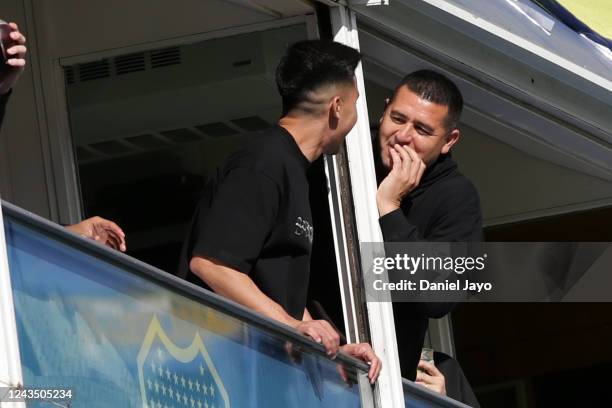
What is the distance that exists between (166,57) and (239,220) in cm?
235

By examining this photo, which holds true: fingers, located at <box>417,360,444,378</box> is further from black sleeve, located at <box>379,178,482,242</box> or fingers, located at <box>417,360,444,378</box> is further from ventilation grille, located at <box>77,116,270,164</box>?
ventilation grille, located at <box>77,116,270,164</box>

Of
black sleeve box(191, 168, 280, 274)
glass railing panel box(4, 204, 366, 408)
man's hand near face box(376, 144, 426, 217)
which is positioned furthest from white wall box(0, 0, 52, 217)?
glass railing panel box(4, 204, 366, 408)

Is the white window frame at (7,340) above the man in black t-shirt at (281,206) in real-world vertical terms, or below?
below

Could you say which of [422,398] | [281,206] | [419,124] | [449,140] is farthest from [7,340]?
[449,140]

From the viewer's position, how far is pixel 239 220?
16.4 ft

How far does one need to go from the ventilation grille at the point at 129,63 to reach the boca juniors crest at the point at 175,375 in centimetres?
301

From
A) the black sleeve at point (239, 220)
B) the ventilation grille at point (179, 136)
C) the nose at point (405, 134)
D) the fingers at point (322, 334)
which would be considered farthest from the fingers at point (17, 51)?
the ventilation grille at point (179, 136)

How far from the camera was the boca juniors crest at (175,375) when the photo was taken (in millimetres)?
4172

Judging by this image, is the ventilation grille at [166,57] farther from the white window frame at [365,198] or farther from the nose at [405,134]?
the nose at [405,134]

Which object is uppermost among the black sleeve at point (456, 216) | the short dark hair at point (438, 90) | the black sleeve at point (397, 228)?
the short dark hair at point (438, 90)

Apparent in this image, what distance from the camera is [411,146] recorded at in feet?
20.2

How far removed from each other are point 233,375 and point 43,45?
3.08m

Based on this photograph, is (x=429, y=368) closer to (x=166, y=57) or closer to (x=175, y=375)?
(x=166, y=57)

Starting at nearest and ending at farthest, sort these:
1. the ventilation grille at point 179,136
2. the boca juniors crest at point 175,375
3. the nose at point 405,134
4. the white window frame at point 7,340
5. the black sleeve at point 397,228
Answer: the white window frame at point 7,340, the boca juniors crest at point 175,375, the black sleeve at point 397,228, the nose at point 405,134, the ventilation grille at point 179,136
